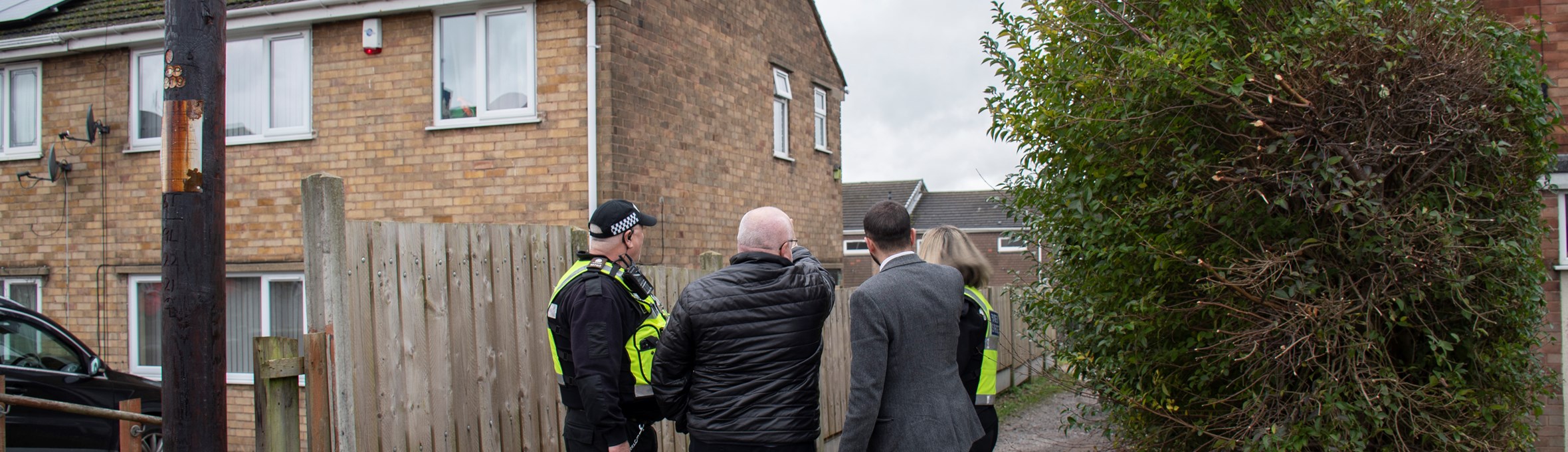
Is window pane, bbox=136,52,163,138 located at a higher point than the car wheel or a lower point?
higher

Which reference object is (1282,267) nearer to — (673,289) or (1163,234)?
(1163,234)

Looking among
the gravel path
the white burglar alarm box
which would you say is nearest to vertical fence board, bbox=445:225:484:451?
the gravel path

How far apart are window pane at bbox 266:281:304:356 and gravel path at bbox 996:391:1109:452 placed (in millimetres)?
7411

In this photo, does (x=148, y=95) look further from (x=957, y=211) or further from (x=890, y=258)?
(x=957, y=211)

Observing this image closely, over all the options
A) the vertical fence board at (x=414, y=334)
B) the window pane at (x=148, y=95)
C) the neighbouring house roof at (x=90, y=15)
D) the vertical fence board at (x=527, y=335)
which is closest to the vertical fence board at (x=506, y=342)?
the vertical fence board at (x=527, y=335)

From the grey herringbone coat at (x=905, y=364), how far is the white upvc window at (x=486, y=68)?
7.30m

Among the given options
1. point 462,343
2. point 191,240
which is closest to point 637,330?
point 462,343

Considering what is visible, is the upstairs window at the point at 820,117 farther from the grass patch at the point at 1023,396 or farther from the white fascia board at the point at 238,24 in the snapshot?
the white fascia board at the point at 238,24

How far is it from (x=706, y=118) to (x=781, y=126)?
82.6 inches

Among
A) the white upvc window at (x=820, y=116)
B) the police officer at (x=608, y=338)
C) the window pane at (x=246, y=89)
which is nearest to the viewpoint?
the police officer at (x=608, y=338)

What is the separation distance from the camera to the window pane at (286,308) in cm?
1130

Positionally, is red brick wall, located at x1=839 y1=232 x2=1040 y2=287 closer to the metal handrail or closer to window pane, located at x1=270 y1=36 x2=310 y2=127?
window pane, located at x1=270 y1=36 x2=310 y2=127

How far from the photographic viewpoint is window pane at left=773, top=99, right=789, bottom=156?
44.8ft

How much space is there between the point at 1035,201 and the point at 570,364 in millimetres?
2272
